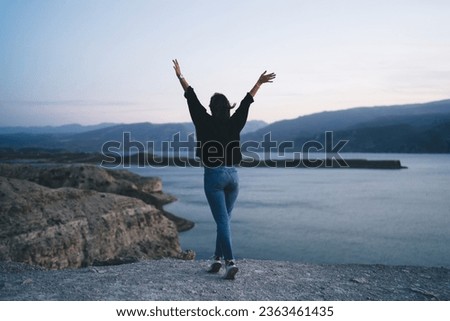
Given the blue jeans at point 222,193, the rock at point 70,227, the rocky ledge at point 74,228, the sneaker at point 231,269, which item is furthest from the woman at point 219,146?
the rock at point 70,227

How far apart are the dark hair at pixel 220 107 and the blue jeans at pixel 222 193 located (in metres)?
0.62

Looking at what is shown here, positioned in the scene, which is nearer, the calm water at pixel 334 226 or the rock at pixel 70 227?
the rock at pixel 70 227

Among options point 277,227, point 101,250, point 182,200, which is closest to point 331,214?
point 277,227

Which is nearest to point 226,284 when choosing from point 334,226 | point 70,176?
point 70,176

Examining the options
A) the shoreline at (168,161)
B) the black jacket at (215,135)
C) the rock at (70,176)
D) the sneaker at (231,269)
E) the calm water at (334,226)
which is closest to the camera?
the black jacket at (215,135)

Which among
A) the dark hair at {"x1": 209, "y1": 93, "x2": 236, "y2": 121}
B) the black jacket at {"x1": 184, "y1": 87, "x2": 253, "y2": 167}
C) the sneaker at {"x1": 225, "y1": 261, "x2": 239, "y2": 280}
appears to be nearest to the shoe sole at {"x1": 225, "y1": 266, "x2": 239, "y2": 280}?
the sneaker at {"x1": 225, "y1": 261, "x2": 239, "y2": 280}

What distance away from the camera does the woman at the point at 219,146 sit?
4988 mm

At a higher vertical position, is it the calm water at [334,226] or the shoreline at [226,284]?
the shoreline at [226,284]

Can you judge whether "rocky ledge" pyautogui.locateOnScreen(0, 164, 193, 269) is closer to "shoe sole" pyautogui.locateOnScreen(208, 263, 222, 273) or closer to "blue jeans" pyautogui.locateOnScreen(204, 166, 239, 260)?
"shoe sole" pyautogui.locateOnScreen(208, 263, 222, 273)

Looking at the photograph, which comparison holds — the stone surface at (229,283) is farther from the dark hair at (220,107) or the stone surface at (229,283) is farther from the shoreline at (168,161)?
the shoreline at (168,161)

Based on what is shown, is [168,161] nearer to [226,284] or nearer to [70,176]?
[70,176]

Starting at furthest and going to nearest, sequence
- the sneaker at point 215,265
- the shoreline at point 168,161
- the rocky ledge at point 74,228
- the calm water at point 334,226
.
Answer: the shoreline at point 168,161
the calm water at point 334,226
the rocky ledge at point 74,228
the sneaker at point 215,265

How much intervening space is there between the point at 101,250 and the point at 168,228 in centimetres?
548

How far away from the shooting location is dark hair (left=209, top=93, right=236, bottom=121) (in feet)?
16.6
